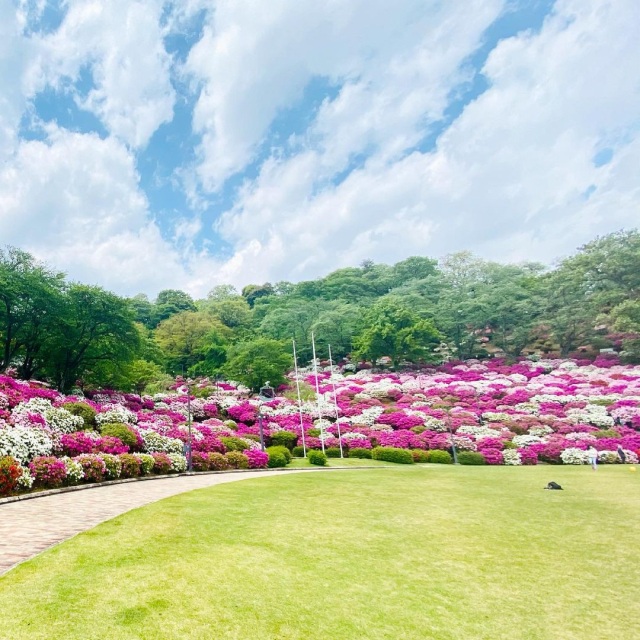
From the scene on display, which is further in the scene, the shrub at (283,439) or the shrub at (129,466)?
the shrub at (283,439)

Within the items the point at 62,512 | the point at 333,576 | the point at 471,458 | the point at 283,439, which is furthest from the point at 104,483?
the point at 471,458

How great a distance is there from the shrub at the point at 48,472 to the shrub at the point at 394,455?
16.0 m

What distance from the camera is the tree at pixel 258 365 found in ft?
115

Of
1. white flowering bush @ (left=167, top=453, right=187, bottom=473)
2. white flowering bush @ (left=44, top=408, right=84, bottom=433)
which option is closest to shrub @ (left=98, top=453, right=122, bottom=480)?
white flowering bush @ (left=167, top=453, right=187, bottom=473)

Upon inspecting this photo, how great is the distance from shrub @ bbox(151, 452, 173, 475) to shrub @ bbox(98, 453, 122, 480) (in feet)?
6.40

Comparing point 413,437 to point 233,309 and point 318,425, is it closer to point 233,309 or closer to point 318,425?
point 318,425

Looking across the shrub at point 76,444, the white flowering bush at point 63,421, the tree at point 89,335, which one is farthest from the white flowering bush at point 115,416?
the tree at point 89,335

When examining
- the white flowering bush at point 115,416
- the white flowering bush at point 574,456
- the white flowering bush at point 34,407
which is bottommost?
the white flowering bush at point 574,456

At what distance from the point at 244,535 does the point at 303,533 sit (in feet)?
3.38

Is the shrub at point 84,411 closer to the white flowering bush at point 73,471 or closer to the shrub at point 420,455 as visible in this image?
the white flowering bush at point 73,471

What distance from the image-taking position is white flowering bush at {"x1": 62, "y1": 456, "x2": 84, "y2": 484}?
11508 mm

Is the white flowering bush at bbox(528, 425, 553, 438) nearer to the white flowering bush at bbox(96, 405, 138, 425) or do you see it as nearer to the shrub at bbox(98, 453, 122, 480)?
the shrub at bbox(98, 453, 122, 480)

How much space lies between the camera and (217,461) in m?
17.5

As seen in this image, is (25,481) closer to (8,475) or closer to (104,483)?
(8,475)
